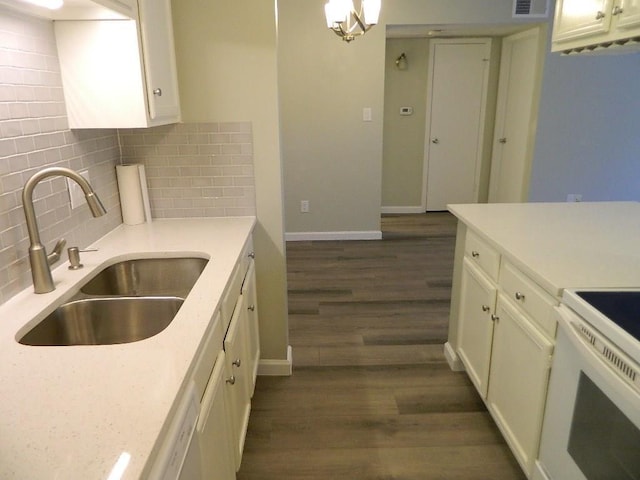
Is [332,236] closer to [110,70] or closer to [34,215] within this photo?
[110,70]

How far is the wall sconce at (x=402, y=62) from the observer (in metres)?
5.69

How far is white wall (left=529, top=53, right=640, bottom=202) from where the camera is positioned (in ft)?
14.7

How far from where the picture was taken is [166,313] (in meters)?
1.52

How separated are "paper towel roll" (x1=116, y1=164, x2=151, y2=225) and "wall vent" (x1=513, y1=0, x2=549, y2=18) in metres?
3.93

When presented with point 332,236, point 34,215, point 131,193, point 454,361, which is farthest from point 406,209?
point 34,215

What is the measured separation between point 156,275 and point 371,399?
4.19 feet

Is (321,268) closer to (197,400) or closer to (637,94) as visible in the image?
(197,400)

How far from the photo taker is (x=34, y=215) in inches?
55.4

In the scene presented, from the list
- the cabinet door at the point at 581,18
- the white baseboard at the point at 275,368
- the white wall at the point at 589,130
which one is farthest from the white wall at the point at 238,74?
the white wall at the point at 589,130

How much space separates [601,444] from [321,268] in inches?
123

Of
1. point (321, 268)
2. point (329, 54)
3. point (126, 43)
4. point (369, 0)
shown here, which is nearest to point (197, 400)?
point (126, 43)

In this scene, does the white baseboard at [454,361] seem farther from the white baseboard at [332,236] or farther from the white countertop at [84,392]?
the white baseboard at [332,236]

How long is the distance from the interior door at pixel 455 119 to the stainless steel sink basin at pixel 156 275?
4.75 meters

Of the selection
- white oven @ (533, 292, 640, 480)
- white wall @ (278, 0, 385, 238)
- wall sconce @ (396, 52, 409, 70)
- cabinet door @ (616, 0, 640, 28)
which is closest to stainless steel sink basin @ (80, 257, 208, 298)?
white oven @ (533, 292, 640, 480)
